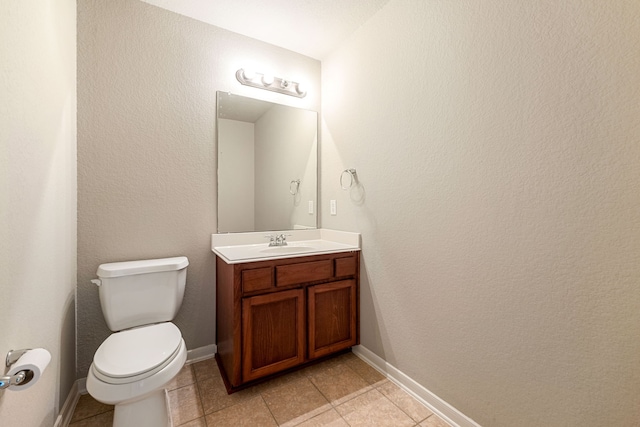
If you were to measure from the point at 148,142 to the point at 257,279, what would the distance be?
1.17 metres

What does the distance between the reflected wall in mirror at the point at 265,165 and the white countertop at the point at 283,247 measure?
0.21 feet

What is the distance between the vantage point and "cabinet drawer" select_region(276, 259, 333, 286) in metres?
1.74

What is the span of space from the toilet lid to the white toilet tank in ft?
0.33

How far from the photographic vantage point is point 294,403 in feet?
5.18

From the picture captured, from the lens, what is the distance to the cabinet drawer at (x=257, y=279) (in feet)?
5.36

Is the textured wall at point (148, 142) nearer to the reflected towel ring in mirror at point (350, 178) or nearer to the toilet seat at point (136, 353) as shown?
the toilet seat at point (136, 353)

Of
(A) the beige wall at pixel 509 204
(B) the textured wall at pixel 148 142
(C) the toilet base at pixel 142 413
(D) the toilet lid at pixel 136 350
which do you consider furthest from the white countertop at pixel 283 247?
(C) the toilet base at pixel 142 413

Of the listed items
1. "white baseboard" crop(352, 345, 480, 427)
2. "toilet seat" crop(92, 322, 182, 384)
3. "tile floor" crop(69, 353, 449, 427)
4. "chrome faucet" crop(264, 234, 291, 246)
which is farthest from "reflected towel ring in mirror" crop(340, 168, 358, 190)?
"toilet seat" crop(92, 322, 182, 384)

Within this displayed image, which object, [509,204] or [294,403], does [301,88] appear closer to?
[509,204]

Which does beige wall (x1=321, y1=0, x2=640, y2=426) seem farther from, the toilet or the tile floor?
the toilet

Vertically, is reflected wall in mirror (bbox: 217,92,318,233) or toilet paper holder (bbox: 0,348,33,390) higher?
reflected wall in mirror (bbox: 217,92,318,233)

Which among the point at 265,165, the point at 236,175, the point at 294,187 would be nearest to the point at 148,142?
the point at 236,175

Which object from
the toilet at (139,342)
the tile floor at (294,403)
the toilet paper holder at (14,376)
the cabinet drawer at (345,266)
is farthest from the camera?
the cabinet drawer at (345,266)

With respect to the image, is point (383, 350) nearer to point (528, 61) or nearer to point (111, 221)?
point (528, 61)
